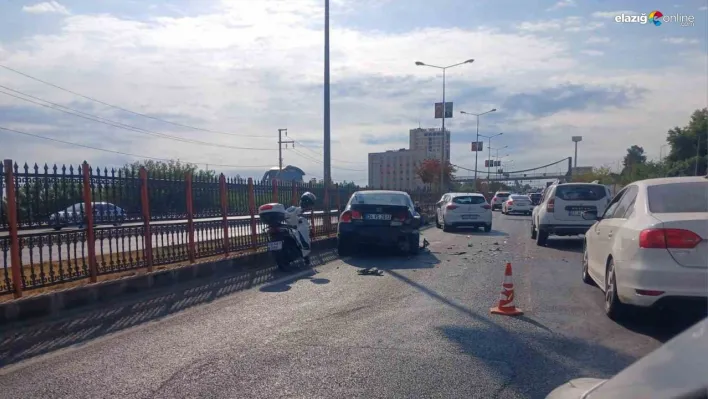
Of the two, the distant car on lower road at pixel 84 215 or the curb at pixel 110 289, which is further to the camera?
the distant car on lower road at pixel 84 215

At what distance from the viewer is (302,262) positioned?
1340 centimetres

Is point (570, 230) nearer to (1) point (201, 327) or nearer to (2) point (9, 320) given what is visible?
(1) point (201, 327)

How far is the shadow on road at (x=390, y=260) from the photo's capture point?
12586 mm

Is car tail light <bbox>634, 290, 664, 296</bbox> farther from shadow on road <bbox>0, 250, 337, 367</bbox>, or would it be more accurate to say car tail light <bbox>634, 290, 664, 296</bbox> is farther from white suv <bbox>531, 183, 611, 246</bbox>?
white suv <bbox>531, 183, 611, 246</bbox>

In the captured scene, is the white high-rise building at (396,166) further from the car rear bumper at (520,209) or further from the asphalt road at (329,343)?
the asphalt road at (329,343)

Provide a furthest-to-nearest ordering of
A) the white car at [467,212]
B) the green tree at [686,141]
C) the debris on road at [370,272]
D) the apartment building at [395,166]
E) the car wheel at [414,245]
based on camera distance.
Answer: the apartment building at [395,166] < the green tree at [686,141] < the white car at [467,212] < the car wheel at [414,245] < the debris on road at [370,272]

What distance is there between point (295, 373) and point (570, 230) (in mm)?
12677

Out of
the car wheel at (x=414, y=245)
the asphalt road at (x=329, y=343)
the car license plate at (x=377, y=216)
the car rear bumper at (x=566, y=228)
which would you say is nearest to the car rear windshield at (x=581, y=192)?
the car rear bumper at (x=566, y=228)

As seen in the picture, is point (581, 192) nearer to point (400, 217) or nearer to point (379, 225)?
point (400, 217)

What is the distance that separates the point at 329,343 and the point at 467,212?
59.5 ft

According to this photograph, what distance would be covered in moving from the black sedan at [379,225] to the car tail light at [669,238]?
7973mm

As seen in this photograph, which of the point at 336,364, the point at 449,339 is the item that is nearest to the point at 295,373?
the point at 336,364

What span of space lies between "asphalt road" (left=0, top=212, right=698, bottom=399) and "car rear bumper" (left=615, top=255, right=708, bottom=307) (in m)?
0.48

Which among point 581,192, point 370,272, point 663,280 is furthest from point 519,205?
point 663,280
